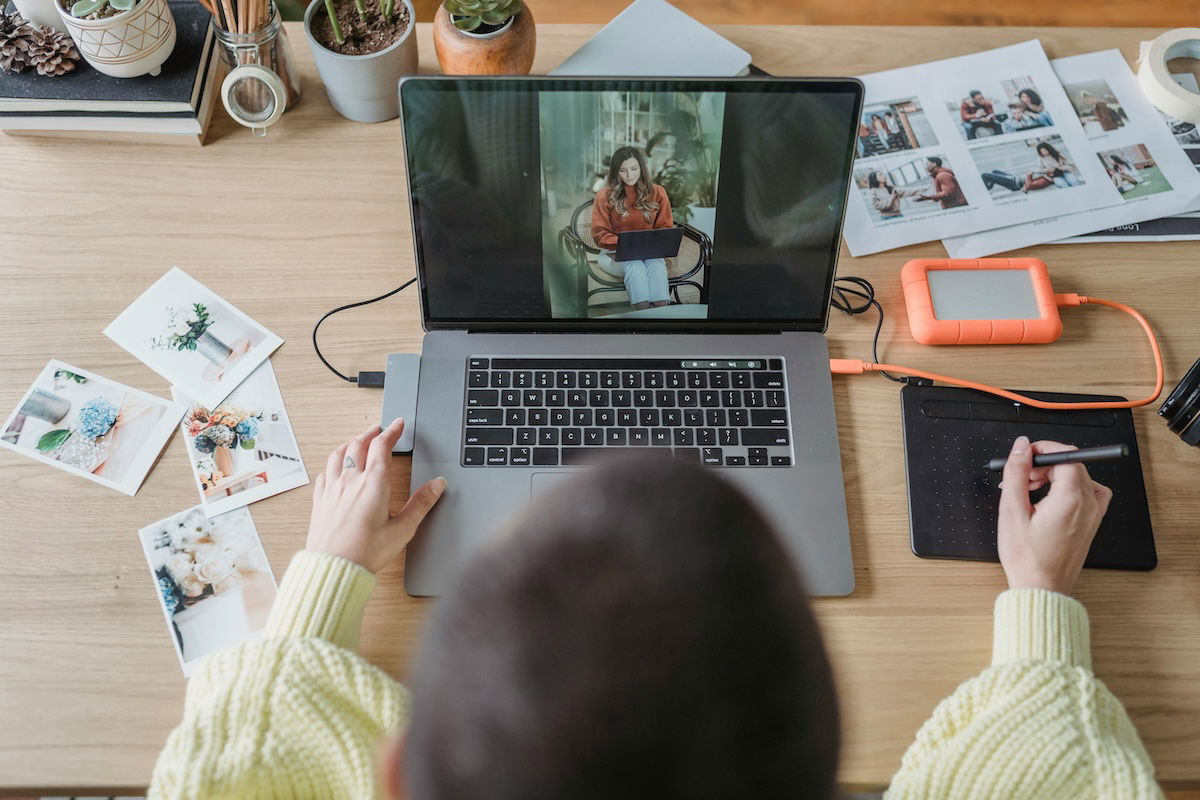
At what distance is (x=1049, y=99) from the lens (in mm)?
1028

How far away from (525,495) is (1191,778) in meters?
0.56

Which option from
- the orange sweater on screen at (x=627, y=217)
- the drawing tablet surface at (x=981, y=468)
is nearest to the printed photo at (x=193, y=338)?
the orange sweater on screen at (x=627, y=217)

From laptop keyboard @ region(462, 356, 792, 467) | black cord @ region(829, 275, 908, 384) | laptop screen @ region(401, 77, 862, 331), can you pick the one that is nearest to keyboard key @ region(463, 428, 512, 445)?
laptop keyboard @ region(462, 356, 792, 467)

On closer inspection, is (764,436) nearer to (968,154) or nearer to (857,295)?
(857,295)

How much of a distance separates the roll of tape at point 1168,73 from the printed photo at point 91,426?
1074mm

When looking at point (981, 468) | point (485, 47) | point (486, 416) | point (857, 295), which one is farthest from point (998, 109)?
point (486, 416)

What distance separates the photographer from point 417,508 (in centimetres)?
77

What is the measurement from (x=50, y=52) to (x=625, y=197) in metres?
0.62

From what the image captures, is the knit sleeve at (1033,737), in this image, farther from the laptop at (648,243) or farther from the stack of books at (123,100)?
the stack of books at (123,100)

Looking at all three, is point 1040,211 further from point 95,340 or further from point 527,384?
point 95,340

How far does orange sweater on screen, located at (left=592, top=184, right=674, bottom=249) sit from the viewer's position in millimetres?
784

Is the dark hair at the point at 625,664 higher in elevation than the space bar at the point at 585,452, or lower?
higher

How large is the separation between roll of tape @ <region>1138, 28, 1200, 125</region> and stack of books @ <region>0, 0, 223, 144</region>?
1031 mm

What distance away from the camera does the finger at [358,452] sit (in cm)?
79
